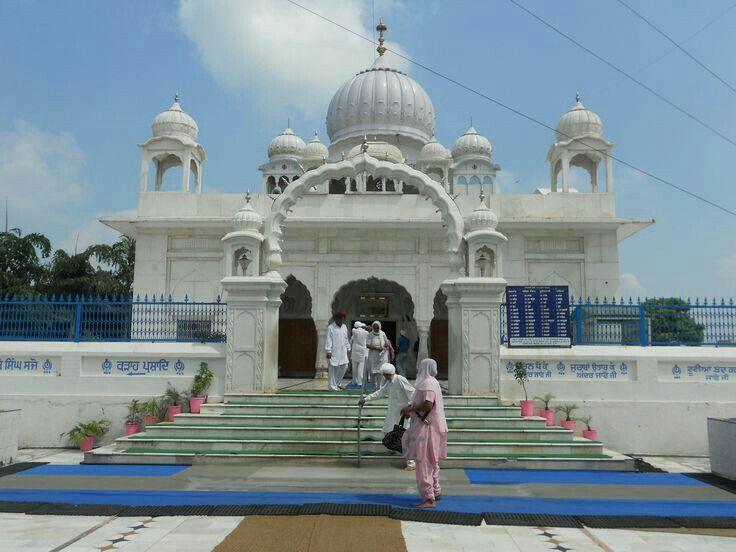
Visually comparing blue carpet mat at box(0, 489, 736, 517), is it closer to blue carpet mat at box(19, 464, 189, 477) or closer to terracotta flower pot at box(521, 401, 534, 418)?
blue carpet mat at box(19, 464, 189, 477)

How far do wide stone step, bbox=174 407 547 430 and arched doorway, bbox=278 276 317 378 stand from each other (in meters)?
6.63

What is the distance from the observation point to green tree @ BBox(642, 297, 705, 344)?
9.72 metres

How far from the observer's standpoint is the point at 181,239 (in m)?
14.6

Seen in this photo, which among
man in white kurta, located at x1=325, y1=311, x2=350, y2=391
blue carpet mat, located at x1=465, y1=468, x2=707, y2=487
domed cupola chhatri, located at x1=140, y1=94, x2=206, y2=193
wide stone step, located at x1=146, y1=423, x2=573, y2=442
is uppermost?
domed cupola chhatri, located at x1=140, y1=94, x2=206, y2=193

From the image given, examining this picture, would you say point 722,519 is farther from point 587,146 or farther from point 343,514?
point 587,146

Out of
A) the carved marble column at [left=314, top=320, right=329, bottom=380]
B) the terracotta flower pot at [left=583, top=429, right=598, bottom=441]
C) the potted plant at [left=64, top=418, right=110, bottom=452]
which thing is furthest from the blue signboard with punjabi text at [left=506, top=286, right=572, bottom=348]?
the potted plant at [left=64, top=418, right=110, bottom=452]

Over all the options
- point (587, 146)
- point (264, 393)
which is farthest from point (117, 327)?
point (587, 146)

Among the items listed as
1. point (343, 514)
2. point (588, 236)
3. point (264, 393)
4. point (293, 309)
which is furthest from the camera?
point (293, 309)

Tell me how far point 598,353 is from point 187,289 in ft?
30.4

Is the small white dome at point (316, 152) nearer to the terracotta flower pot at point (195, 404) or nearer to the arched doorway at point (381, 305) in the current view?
the arched doorway at point (381, 305)

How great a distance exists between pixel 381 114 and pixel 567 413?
42.8 feet

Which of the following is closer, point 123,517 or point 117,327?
point 123,517

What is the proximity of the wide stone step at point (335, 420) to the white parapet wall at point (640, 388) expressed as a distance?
1048 mm

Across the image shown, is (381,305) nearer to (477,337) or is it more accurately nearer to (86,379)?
(477,337)
